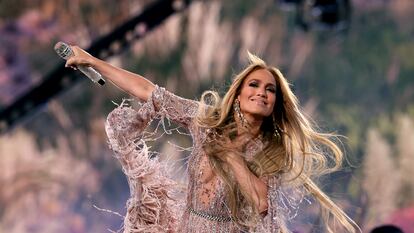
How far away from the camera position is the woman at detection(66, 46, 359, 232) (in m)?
3.41

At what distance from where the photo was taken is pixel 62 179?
6070 mm

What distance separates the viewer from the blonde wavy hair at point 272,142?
11.2ft

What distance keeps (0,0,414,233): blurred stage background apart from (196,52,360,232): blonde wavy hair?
2365 millimetres

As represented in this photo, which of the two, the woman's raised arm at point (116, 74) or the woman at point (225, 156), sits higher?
the woman's raised arm at point (116, 74)

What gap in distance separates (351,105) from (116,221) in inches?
65.4

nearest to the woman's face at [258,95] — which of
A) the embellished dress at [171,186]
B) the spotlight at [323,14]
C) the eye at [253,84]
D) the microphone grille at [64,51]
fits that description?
the eye at [253,84]

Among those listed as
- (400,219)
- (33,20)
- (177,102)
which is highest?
(33,20)

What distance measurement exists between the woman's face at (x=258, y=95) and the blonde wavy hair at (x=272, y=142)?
28mm

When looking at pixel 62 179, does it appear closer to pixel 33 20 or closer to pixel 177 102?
pixel 33 20

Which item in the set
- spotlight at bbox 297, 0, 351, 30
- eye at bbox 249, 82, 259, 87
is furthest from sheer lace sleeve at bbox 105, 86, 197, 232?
spotlight at bbox 297, 0, 351, 30

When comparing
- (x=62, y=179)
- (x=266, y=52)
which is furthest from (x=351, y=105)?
(x=62, y=179)

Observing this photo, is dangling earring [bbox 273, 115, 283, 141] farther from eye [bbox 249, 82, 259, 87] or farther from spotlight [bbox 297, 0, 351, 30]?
spotlight [bbox 297, 0, 351, 30]

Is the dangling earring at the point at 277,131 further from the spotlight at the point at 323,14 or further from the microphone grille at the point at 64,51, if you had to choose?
the spotlight at the point at 323,14

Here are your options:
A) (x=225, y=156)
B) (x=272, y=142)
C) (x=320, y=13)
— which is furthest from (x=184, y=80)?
(x=225, y=156)
